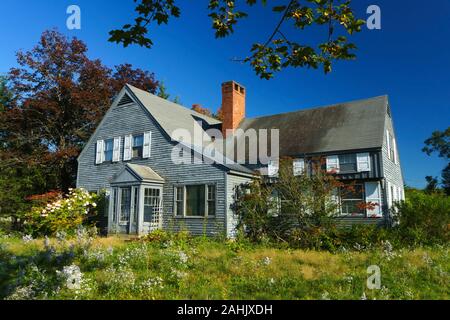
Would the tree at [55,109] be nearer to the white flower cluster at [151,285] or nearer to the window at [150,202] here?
the window at [150,202]

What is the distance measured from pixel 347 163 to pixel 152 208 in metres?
10.5

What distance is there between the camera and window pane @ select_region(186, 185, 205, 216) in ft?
55.5

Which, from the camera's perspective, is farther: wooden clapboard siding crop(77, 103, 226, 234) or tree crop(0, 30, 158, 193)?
tree crop(0, 30, 158, 193)

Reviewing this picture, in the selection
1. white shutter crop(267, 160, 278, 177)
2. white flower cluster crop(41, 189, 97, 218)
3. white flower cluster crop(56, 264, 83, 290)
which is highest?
white shutter crop(267, 160, 278, 177)

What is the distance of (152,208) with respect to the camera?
17.8 meters

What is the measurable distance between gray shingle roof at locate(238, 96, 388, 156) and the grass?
26.7 feet

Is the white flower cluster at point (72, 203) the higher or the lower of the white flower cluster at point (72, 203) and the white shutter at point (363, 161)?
the lower

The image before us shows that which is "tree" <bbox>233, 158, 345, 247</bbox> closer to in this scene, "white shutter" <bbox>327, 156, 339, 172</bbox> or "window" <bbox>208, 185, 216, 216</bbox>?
"window" <bbox>208, 185, 216, 216</bbox>

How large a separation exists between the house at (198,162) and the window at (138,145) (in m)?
0.06

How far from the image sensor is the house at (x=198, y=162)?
55.1ft

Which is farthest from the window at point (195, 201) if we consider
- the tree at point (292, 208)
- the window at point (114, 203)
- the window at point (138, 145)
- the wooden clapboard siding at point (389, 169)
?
the wooden clapboard siding at point (389, 169)

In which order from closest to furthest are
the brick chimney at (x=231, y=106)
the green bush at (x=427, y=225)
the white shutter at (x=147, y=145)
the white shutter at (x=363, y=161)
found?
the green bush at (x=427, y=225) < the white shutter at (x=363, y=161) < the white shutter at (x=147, y=145) < the brick chimney at (x=231, y=106)

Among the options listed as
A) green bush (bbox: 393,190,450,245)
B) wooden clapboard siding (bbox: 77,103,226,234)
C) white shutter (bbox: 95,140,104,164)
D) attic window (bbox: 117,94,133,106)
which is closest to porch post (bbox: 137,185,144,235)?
wooden clapboard siding (bbox: 77,103,226,234)
